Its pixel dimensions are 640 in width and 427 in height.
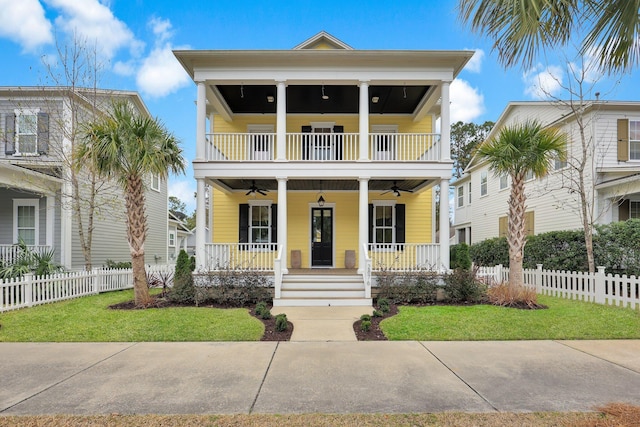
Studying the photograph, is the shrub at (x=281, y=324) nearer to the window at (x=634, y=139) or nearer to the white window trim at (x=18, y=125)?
the white window trim at (x=18, y=125)

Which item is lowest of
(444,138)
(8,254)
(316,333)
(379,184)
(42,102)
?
(316,333)

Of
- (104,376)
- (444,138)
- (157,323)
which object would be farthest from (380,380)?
(444,138)

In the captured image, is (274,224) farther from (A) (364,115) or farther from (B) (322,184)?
(A) (364,115)

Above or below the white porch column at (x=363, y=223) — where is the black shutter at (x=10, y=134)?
above

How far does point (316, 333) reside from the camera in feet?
22.6

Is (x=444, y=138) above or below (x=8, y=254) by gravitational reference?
above

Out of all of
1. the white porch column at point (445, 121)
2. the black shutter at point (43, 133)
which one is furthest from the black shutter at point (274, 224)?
the black shutter at point (43, 133)

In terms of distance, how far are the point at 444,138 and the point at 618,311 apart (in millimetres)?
6116

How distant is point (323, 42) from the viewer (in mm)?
13344

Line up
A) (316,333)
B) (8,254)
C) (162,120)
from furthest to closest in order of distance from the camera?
(8,254)
(162,120)
(316,333)

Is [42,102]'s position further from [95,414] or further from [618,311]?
[618,311]

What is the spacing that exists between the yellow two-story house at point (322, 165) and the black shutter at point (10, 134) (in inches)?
279

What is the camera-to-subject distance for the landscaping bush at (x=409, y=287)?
31.4ft

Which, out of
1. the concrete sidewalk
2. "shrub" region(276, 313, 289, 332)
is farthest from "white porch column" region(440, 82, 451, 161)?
"shrub" region(276, 313, 289, 332)
